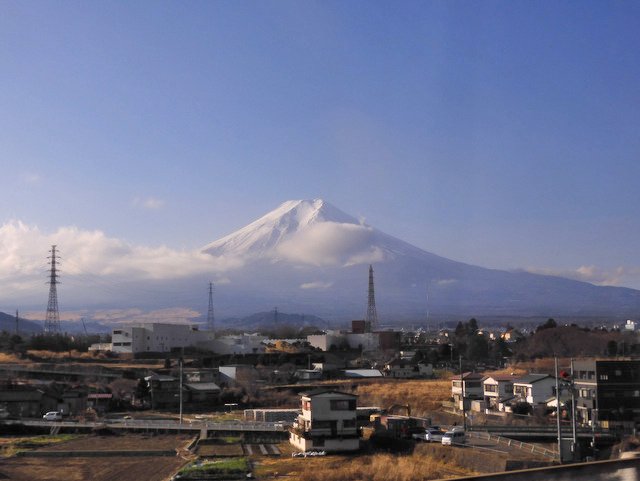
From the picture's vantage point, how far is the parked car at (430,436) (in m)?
15.8

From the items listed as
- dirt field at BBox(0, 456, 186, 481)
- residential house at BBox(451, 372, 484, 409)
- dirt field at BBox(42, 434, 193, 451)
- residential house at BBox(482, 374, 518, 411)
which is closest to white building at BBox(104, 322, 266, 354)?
residential house at BBox(451, 372, 484, 409)

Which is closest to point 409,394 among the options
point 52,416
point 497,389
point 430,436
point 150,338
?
point 497,389

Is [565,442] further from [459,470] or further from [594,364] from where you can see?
[594,364]

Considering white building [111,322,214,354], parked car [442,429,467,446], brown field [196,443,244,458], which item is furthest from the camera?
white building [111,322,214,354]

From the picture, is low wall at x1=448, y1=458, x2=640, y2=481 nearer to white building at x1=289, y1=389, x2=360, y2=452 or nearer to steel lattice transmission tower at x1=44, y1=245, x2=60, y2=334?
white building at x1=289, y1=389, x2=360, y2=452

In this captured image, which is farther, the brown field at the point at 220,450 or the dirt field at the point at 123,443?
the dirt field at the point at 123,443

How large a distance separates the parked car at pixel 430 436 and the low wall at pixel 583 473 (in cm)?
1342

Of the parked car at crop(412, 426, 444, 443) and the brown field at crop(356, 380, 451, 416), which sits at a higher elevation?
the parked car at crop(412, 426, 444, 443)

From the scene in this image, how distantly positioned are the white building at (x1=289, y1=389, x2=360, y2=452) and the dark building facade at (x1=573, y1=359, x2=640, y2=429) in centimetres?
737

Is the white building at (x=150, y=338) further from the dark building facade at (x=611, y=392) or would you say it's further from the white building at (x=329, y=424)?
the dark building facade at (x=611, y=392)

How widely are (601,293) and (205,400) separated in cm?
17524

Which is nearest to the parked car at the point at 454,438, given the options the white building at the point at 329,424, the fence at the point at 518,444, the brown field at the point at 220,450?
the fence at the point at 518,444

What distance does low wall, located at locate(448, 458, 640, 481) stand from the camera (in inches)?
99.6

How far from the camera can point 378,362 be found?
128 ft
